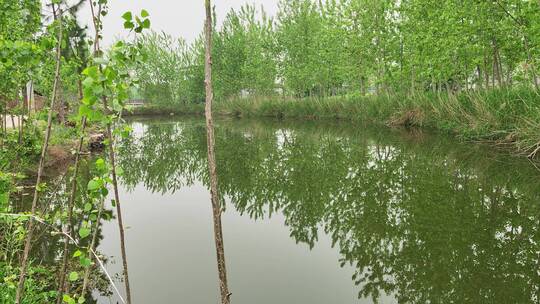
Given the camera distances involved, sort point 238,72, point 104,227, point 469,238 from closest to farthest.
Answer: point 469,238 < point 104,227 < point 238,72

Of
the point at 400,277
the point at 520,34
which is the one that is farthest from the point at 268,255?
the point at 520,34

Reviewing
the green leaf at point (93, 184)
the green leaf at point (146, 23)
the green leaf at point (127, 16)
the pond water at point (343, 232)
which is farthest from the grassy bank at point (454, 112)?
the green leaf at point (93, 184)

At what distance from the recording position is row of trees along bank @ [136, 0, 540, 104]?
12.4 metres

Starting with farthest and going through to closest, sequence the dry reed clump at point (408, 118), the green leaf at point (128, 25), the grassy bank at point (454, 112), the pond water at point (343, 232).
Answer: the dry reed clump at point (408, 118), the grassy bank at point (454, 112), the pond water at point (343, 232), the green leaf at point (128, 25)

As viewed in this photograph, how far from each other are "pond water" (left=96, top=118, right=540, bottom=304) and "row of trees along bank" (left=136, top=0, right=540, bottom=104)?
3232 mm

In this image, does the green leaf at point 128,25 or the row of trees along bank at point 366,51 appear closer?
the green leaf at point 128,25

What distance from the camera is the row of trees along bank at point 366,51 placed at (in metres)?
12.4

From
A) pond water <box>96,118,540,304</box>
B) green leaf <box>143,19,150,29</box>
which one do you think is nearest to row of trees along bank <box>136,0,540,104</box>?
green leaf <box>143,19,150,29</box>

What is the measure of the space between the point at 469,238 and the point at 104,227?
248 inches

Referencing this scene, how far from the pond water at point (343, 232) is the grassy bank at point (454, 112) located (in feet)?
3.60

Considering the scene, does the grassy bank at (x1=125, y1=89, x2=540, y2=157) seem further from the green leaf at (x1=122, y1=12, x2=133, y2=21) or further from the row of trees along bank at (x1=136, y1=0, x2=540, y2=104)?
the green leaf at (x1=122, y1=12, x2=133, y2=21)

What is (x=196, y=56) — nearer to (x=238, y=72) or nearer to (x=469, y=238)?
(x=238, y=72)

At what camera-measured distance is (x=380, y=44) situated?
21.5 meters

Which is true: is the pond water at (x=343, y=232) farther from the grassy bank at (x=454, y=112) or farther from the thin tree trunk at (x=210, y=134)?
the thin tree trunk at (x=210, y=134)
